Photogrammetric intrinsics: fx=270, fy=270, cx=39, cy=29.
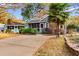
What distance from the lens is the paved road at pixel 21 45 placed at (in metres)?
3.03

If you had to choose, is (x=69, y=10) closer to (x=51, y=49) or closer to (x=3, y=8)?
(x=51, y=49)

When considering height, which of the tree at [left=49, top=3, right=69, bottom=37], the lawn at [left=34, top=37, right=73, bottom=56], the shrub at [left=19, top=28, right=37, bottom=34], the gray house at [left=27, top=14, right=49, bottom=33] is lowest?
the lawn at [left=34, top=37, right=73, bottom=56]

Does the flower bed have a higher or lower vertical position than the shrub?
lower

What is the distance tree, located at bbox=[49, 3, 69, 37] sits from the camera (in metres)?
3.04

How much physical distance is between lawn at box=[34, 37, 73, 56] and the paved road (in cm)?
6

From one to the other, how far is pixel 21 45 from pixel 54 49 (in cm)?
38

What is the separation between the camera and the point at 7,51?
119 inches

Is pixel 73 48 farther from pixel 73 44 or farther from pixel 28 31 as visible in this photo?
pixel 28 31

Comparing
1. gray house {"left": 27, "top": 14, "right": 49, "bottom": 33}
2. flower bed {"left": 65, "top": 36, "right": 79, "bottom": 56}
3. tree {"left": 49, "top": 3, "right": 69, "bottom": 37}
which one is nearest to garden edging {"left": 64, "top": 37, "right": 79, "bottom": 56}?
flower bed {"left": 65, "top": 36, "right": 79, "bottom": 56}

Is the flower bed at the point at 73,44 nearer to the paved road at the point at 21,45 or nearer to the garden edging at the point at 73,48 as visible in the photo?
the garden edging at the point at 73,48

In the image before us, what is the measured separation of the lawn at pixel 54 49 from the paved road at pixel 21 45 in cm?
6

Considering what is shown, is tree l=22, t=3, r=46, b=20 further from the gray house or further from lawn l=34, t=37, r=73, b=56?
lawn l=34, t=37, r=73, b=56

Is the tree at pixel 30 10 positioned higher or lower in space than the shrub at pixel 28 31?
higher

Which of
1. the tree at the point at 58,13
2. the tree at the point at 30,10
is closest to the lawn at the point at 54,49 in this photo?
the tree at the point at 58,13
